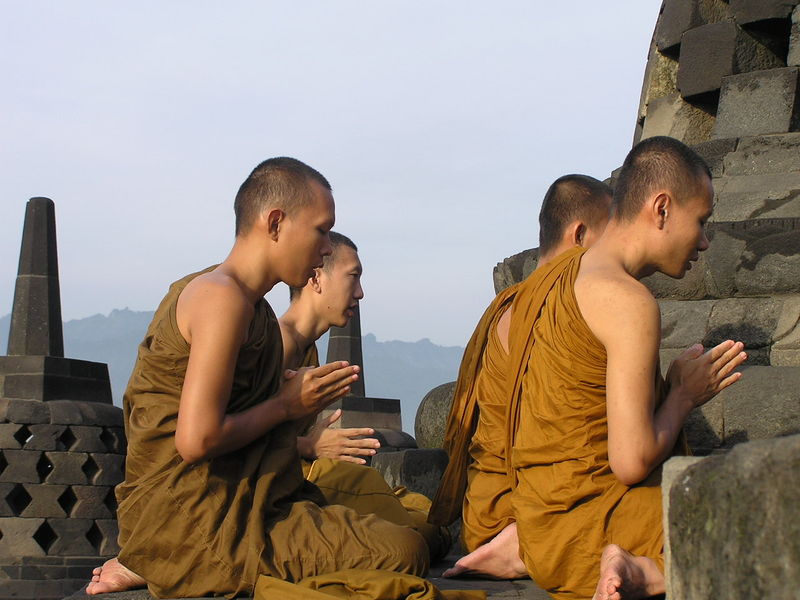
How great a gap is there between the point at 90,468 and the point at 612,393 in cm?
708

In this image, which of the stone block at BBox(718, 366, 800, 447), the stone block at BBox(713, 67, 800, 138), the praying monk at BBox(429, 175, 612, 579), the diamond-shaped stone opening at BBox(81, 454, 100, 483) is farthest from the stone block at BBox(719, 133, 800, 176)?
the diamond-shaped stone opening at BBox(81, 454, 100, 483)

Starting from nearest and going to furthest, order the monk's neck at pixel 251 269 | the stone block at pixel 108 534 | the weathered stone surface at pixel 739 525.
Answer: the weathered stone surface at pixel 739 525, the monk's neck at pixel 251 269, the stone block at pixel 108 534

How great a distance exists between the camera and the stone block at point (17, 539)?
350 inches

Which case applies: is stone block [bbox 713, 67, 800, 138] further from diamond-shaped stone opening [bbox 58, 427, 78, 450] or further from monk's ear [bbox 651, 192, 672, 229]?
diamond-shaped stone opening [bbox 58, 427, 78, 450]

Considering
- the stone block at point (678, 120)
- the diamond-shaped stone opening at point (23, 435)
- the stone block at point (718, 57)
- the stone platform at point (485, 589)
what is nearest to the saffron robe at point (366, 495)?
the stone platform at point (485, 589)

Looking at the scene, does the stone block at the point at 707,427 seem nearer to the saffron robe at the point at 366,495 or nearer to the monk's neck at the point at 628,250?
the saffron robe at the point at 366,495

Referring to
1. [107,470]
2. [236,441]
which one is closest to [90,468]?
[107,470]

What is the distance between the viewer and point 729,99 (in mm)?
7410

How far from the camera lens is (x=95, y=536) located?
30.3 feet

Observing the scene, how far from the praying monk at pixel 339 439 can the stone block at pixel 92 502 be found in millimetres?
4965

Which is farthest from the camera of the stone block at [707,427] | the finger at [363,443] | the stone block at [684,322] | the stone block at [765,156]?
the stone block at [765,156]

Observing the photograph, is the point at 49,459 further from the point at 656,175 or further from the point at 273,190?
the point at 656,175

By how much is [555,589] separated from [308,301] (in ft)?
6.43

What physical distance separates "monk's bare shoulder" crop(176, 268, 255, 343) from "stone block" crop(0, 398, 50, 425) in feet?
21.0
